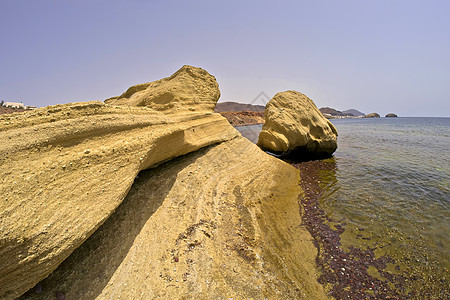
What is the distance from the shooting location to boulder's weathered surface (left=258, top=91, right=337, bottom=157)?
1060 cm

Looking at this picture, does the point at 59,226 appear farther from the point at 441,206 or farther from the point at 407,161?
the point at 407,161

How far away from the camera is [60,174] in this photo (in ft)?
9.82

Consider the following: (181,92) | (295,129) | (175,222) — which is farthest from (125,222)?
(295,129)

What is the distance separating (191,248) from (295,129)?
862 centimetres

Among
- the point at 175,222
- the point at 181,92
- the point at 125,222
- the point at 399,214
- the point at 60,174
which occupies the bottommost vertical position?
the point at 399,214

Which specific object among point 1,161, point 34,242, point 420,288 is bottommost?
point 420,288

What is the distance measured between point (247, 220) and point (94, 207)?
3.02 meters

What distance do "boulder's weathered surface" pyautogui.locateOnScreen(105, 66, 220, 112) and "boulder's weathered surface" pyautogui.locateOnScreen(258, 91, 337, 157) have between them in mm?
3944

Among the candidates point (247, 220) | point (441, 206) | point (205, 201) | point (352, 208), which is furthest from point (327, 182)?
point (205, 201)

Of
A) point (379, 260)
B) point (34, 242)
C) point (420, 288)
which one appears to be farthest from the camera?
point (379, 260)

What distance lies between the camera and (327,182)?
308 inches

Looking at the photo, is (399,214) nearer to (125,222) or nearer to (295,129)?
(295,129)

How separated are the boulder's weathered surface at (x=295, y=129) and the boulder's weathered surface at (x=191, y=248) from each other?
207 inches

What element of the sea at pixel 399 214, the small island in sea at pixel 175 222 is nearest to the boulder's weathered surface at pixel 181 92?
the small island in sea at pixel 175 222
